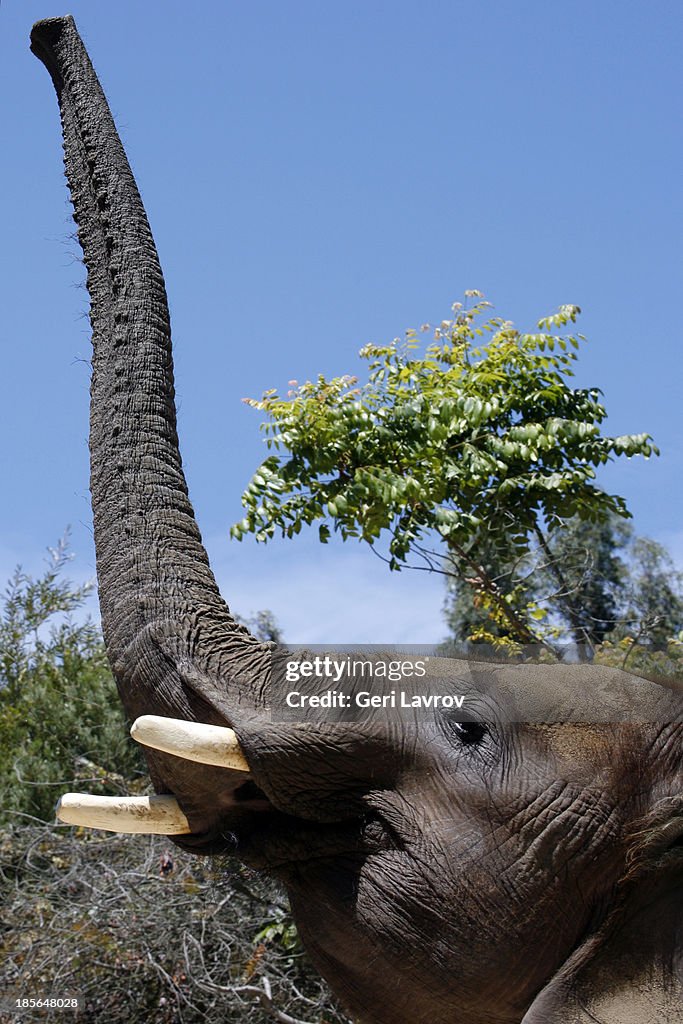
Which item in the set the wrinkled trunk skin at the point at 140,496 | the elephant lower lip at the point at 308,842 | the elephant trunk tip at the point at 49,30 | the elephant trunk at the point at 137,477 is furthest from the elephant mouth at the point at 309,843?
the elephant trunk tip at the point at 49,30

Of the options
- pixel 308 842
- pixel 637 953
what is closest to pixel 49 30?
pixel 308 842

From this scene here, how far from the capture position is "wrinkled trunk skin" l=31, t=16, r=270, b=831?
294cm

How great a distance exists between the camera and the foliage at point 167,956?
629 cm

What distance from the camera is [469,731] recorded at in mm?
2703

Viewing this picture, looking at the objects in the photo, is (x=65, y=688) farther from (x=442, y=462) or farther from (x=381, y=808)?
(x=381, y=808)

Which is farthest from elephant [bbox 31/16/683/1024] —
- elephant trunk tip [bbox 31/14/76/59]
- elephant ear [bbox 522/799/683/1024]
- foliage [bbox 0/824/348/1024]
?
foliage [bbox 0/824/348/1024]

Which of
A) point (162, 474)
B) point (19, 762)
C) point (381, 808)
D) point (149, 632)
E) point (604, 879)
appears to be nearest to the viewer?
point (604, 879)

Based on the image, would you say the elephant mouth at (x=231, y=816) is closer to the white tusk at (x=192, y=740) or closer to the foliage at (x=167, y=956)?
the white tusk at (x=192, y=740)

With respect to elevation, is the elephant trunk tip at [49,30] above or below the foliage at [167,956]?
above

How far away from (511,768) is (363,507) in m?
5.14

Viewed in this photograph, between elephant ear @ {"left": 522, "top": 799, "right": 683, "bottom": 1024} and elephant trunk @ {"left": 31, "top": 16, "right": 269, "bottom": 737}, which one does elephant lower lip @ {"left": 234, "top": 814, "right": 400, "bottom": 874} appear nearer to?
elephant trunk @ {"left": 31, "top": 16, "right": 269, "bottom": 737}

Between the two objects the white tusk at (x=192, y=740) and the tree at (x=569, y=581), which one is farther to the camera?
the tree at (x=569, y=581)

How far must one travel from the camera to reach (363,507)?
7723 mm

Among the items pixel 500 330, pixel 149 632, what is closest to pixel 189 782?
pixel 149 632
